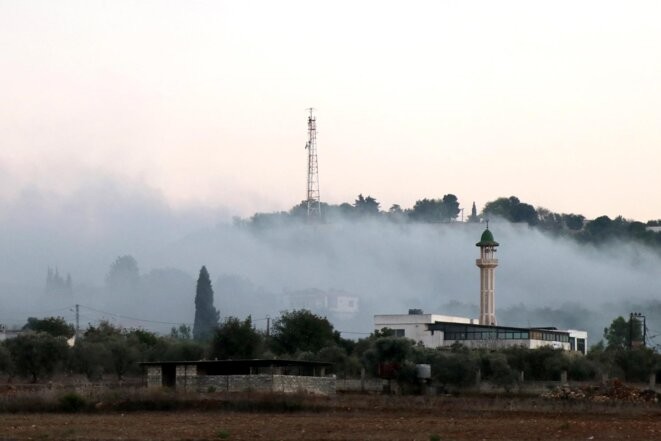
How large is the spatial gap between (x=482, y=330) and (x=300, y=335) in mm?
19873

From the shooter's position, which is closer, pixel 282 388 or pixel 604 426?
pixel 604 426

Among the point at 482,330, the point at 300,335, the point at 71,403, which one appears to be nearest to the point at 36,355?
the point at 300,335

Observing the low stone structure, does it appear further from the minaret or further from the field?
the minaret

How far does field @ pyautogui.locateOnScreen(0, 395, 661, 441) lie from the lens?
5366cm

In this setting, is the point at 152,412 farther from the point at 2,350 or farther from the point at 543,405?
the point at 2,350

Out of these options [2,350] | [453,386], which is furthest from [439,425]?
[2,350]

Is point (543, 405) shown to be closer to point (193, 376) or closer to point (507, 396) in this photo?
point (507, 396)

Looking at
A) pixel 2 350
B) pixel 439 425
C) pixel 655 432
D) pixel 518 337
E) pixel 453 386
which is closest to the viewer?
pixel 655 432

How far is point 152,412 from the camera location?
70.1m

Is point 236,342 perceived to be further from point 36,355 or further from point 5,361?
point 5,361

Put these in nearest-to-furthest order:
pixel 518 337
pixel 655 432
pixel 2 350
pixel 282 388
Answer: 1. pixel 655 432
2. pixel 282 388
3. pixel 2 350
4. pixel 518 337

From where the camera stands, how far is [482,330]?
14588cm

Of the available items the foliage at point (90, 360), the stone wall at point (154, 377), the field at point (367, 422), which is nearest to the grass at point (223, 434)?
the field at point (367, 422)

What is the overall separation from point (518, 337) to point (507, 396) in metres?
58.0
